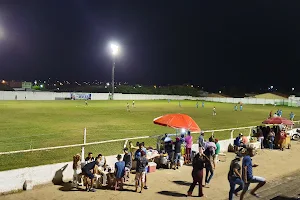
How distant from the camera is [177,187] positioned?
11.8 metres

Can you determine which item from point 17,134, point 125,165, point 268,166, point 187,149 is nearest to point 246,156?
point 125,165

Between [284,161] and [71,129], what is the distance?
15.3 metres

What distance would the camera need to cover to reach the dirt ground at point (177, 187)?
1045 centimetres

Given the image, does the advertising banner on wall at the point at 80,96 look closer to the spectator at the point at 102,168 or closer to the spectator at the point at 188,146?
the spectator at the point at 188,146

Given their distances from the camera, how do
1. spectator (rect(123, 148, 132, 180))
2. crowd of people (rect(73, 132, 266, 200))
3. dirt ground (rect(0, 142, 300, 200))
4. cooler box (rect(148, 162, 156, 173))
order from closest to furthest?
crowd of people (rect(73, 132, 266, 200)) < dirt ground (rect(0, 142, 300, 200)) < spectator (rect(123, 148, 132, 180)) < cooler box (rect(148, 162, 156, 173))

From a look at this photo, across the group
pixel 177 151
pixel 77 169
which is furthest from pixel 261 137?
pixel 77 169

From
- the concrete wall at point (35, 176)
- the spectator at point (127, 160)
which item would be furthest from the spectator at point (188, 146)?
the concrete wall at point (35, 176)

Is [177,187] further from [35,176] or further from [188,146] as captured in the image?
[35,176]

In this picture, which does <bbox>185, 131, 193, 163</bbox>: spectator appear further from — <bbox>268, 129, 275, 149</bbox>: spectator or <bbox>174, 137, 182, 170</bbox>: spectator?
<bbox>268, 129, 275, 149</bbox>: spectator

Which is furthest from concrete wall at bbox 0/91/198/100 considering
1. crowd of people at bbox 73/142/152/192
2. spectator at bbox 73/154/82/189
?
crowd of people at bbox 73/142/152/192

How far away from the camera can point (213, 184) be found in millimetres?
12312

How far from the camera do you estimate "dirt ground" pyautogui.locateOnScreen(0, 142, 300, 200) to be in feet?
34.3

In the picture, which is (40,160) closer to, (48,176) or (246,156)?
(48,176)

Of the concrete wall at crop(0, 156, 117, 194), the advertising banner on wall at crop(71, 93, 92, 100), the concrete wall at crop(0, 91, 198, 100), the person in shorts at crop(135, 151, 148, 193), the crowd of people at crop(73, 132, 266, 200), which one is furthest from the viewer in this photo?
the advertising banner on wall at crop(71, 93, 92, 100)
